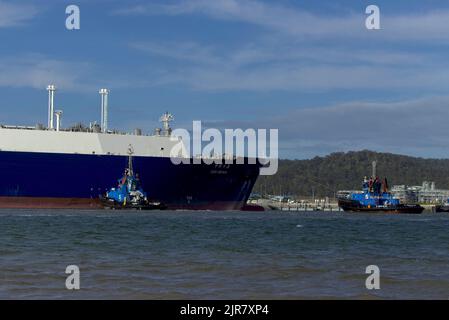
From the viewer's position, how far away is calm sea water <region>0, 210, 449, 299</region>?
1505 cm

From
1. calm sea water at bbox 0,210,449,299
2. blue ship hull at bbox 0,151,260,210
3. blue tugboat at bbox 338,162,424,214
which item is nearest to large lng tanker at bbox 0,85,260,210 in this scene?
blue ship hull at bbox 0,151,260,210

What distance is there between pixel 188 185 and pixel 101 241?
114ft

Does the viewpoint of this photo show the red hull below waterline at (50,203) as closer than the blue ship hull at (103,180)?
No

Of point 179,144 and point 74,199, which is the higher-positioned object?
point 179,144

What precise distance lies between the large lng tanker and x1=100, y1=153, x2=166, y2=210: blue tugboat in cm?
54

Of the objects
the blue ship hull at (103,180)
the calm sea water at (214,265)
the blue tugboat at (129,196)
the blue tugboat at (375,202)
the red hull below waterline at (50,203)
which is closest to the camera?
the calm sea water at (214,265)

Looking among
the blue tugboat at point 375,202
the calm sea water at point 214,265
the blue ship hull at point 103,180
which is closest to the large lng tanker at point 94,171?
the blue ship hull at point 103,180

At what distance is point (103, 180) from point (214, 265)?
41.6 metres

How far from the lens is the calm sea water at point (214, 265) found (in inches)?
592

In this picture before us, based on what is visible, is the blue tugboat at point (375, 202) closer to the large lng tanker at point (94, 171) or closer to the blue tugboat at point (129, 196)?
the large lng tanker at point (94, 171)

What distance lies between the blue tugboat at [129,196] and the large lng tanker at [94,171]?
541mm

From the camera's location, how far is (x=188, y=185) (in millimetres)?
61562
